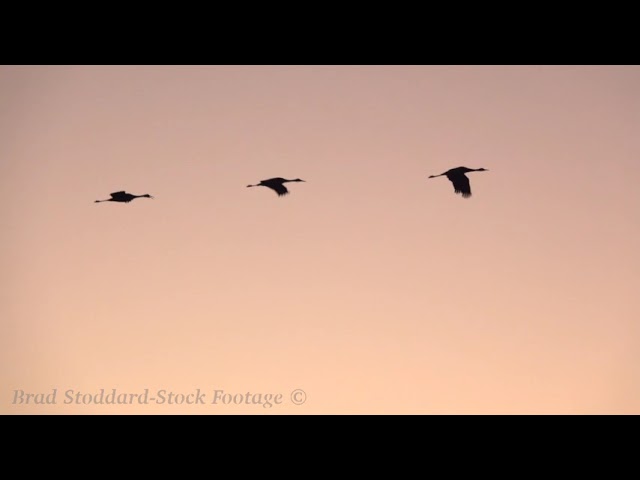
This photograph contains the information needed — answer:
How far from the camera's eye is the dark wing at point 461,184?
5.41m

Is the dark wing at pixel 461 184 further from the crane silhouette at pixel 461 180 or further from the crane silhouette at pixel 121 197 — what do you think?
the crane silhouette at pixel 121 197

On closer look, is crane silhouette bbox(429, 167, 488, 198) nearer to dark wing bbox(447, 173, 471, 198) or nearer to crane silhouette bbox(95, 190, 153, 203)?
dark wing bbox(447, 173, 471, 198)

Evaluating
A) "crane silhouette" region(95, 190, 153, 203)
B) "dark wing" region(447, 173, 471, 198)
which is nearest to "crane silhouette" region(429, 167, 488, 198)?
"dark wing" region(447, 173, 471, 198)

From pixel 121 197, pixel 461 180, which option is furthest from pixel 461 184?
pixel 121 197

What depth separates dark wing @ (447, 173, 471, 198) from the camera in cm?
541

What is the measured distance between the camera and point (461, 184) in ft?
17.8

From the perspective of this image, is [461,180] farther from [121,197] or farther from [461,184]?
[121,197]

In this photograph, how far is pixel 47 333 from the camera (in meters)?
5.30

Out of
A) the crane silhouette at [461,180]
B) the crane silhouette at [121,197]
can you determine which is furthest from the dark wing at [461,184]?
the crane silhouette at [121,197]
